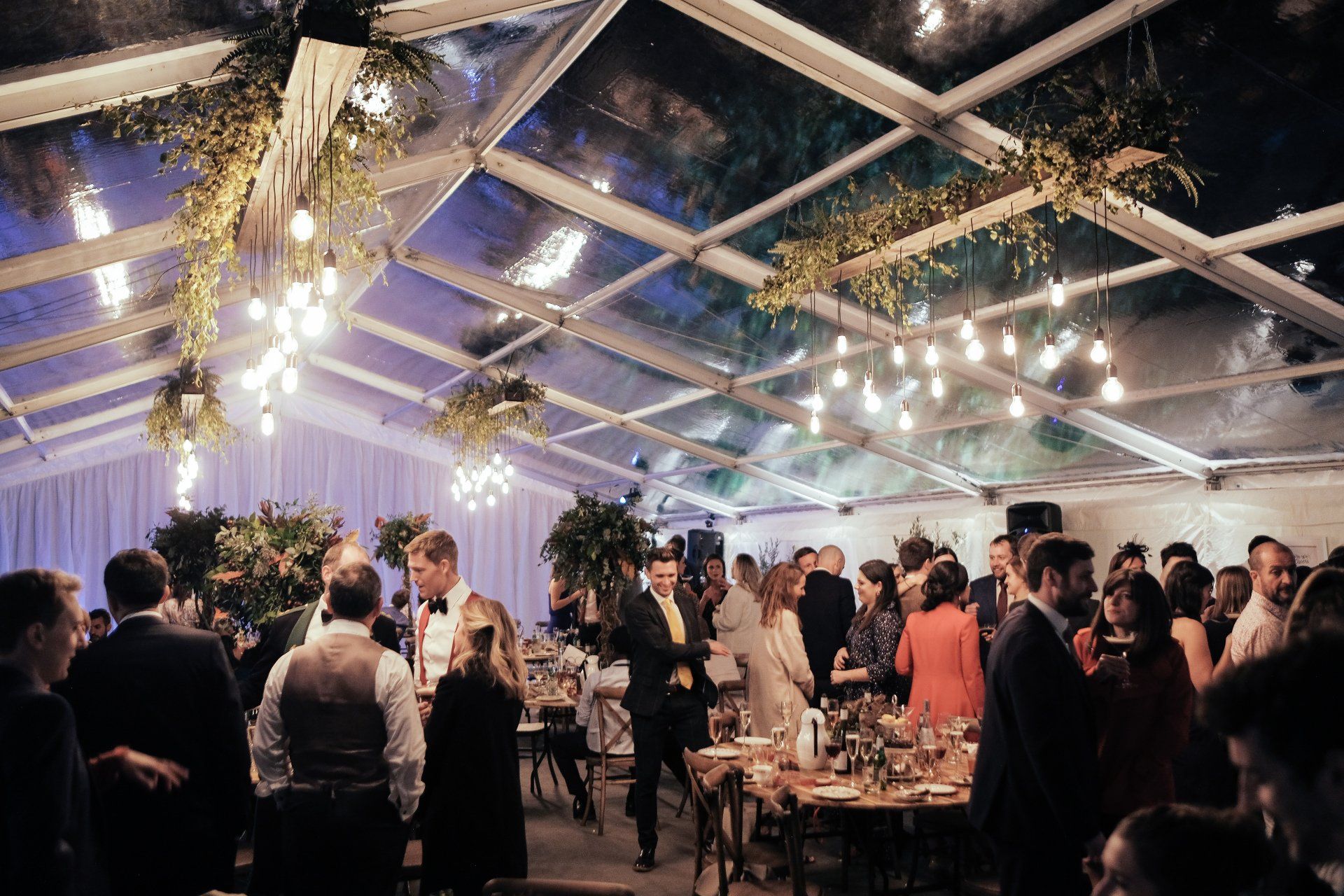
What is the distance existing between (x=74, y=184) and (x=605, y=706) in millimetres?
4574

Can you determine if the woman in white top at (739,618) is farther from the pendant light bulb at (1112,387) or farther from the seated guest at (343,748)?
the seated guest at (343,748)

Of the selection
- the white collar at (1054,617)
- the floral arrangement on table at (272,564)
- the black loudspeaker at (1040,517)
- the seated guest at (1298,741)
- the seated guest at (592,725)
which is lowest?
the seated guest at (592,725)

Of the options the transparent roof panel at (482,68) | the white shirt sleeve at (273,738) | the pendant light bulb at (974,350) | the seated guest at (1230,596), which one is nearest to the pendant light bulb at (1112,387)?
the pendant light bulb at (974,350)

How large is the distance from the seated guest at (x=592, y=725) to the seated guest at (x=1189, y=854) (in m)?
5.42

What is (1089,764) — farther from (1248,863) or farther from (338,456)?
(338,456)

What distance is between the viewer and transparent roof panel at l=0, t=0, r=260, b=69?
12.2ft

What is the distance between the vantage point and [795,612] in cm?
658

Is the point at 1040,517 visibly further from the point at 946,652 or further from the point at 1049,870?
the point at 1049,870

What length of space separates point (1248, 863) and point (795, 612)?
510cm

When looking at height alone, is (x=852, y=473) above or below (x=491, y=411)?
below

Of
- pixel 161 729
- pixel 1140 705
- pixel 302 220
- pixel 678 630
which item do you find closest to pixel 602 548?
pixel 678 630

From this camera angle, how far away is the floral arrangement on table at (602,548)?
9094 mm

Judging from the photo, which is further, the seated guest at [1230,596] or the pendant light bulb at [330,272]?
the seated guest at [1230,596]

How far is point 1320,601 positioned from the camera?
8.79 feet
